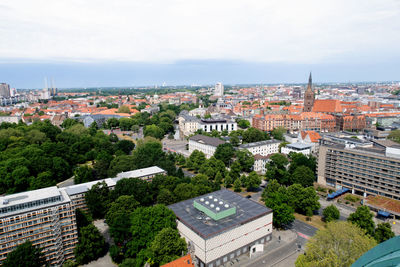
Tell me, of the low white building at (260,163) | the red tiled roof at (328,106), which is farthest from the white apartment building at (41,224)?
the red tiled roof at (328,106)

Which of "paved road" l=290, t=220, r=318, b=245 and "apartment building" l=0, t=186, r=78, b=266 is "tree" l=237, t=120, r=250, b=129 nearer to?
"paved road" l=290, t=220, r=318, b=245

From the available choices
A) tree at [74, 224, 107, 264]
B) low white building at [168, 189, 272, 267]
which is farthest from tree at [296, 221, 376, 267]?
tree at [74, 224, 107, 264]

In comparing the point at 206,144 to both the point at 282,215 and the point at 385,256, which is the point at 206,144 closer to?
the point at 282,215

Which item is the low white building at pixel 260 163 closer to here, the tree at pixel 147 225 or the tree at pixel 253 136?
the tree at pixel 253 136

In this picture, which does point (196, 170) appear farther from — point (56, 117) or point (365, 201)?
point (56, 117)

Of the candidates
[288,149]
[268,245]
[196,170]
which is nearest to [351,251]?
[268,245]
